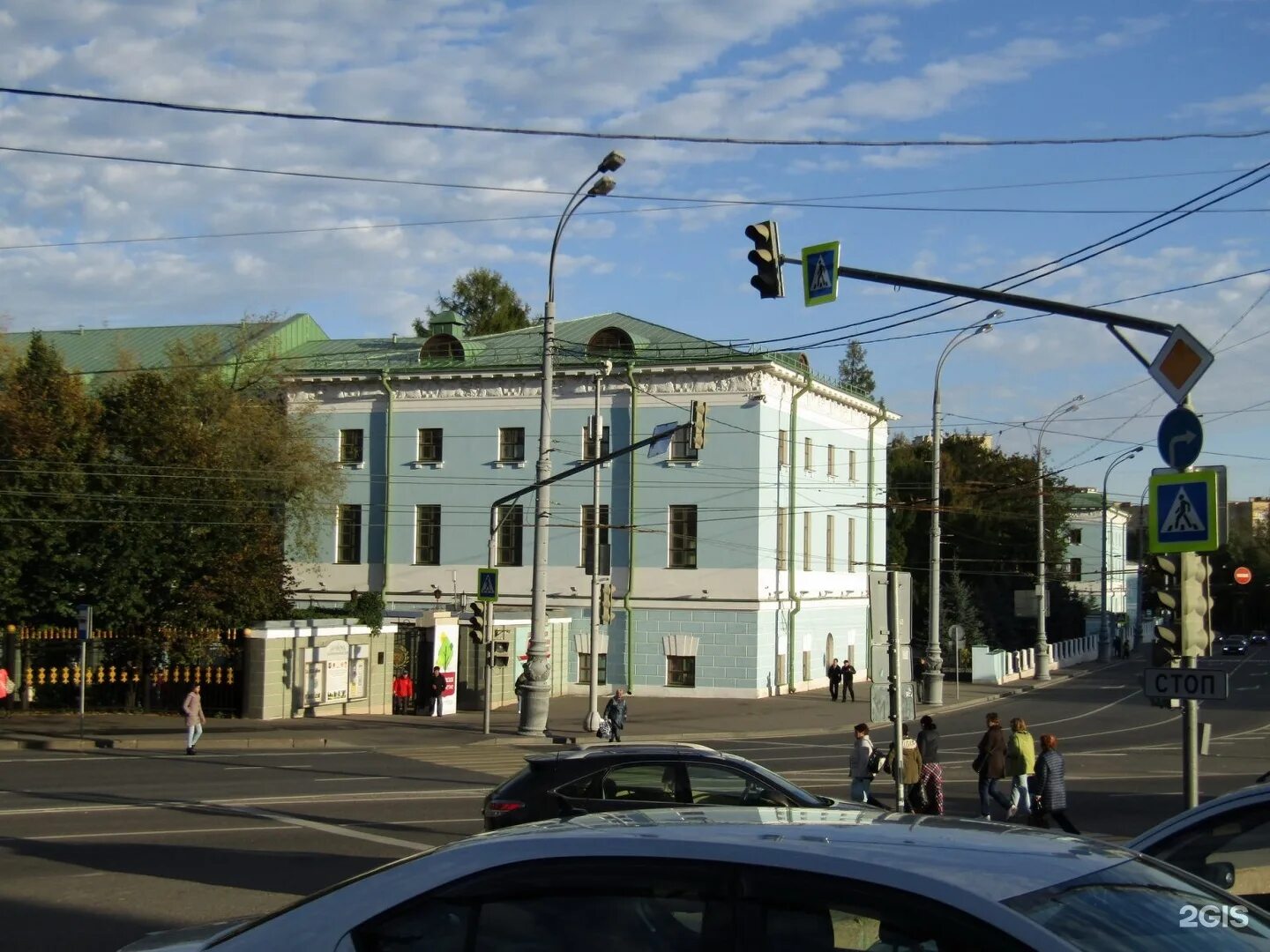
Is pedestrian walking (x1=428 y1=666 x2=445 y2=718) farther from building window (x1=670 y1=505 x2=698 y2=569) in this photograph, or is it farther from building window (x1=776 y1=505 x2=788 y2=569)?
building window (x1=776 y1=505 x2=788 y2=569)

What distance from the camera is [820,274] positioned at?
48.9ft

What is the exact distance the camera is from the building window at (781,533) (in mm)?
47781

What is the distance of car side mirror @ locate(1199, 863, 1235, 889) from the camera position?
5.96 m

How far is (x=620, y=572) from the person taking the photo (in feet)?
156

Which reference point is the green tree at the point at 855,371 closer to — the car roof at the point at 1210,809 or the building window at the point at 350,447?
the building window at the point at 350,447

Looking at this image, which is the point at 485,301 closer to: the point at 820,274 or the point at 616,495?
the point at 616,495

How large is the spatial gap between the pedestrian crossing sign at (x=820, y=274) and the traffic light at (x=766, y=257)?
31cm

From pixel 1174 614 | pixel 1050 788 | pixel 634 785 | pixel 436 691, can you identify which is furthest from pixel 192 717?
pixel 1174 614

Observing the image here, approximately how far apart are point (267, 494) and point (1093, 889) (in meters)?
42.4

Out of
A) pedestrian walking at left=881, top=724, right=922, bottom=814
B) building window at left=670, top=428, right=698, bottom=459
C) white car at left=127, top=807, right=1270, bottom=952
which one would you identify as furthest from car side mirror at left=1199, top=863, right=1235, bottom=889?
building window at left=670, top=428, right=698, bottom=459

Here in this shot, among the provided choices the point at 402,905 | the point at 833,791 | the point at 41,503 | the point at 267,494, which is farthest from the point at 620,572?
the point at 402,905

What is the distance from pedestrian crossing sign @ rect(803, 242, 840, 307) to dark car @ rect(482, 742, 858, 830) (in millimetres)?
5528

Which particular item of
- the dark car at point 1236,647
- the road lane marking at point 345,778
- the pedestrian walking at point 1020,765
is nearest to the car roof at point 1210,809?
the pedestrian walking at point 1020,765

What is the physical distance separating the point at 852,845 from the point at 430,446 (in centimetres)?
4780
